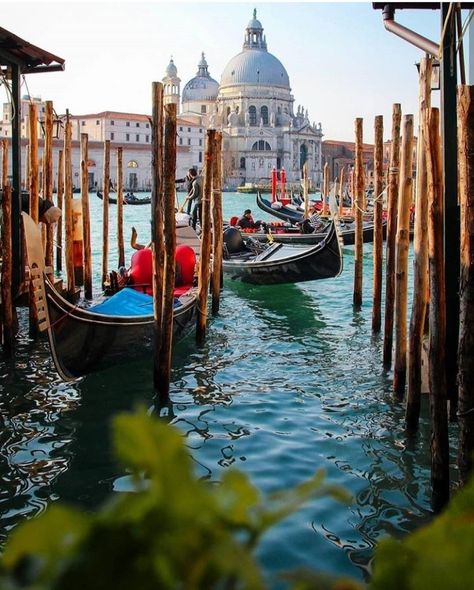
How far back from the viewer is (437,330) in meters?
1.94

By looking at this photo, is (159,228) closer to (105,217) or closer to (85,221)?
Answer: (85,221)

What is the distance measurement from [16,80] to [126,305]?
1477mm

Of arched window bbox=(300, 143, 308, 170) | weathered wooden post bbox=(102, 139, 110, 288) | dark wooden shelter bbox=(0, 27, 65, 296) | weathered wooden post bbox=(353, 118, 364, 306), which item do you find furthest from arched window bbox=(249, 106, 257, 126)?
dark wooden shelter bbox=(0, 27, 65, 296)

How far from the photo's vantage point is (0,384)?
3.21m

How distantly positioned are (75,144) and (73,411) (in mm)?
32297

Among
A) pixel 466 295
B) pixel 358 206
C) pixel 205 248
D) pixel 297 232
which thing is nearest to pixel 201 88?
pixel 297 232

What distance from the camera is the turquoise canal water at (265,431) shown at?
1.89m

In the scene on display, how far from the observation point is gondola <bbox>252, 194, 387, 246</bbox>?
8828mm

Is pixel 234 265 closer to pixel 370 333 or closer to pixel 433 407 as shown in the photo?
pixel 370 333

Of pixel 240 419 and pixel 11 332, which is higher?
pixel 11 332

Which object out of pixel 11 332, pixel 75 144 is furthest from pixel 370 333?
pixel 75 144

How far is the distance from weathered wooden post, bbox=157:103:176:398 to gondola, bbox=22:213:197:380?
38 cm

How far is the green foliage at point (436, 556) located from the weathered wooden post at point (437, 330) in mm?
1605

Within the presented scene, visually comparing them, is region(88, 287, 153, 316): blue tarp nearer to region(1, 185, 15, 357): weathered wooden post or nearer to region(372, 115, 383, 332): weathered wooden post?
region(1, 185, 15, 357): weathered wooden post
